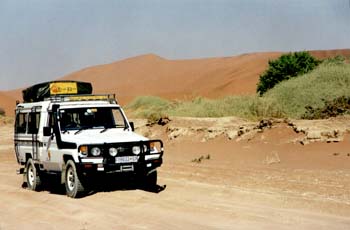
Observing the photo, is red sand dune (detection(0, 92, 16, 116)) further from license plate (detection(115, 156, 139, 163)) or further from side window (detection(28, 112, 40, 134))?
license plate (detection(115, 156, 139, 163))

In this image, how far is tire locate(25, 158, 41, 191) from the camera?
593 inches

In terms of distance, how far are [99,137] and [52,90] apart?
9.13ft

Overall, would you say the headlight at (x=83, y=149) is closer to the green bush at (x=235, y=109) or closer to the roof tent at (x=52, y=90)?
the roof tent at (x=52, y=90)

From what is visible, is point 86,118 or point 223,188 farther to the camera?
point 86,118

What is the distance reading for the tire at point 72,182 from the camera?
12719 millimetres

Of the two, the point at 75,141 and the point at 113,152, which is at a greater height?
the point at 75,141

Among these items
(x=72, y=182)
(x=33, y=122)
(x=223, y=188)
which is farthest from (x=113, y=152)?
(x=33, y=122)

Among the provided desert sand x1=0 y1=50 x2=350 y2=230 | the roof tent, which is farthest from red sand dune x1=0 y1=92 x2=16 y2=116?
the roof tent

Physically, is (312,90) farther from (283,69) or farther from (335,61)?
(283,69)

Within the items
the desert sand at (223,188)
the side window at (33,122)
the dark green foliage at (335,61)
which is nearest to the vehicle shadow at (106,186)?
the desert sand at (223,188)

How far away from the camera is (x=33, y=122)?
1524 centimetres

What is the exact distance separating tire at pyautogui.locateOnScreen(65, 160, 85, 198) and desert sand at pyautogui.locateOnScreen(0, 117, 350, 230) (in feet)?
0.79

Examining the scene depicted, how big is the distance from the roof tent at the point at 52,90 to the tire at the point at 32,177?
1.62 metres

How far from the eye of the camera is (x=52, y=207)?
1205 centimetres
